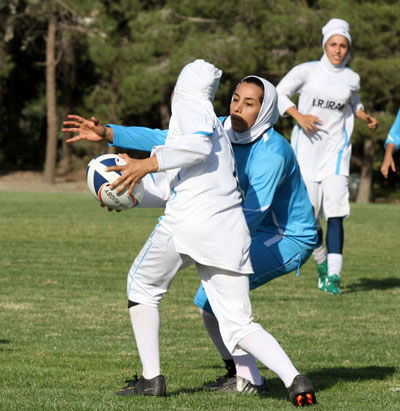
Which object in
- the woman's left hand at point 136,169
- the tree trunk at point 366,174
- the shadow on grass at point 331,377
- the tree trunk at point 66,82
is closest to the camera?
the woman's left hand at point 136,169

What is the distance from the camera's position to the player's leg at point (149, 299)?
5.61m

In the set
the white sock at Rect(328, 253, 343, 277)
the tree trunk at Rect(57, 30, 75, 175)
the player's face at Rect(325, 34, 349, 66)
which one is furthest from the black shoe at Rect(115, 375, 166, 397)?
the tree trunk at Rect(57, 30, 75, 175)

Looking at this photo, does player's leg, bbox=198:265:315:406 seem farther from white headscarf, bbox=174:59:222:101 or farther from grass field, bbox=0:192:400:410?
white headscarf, bbox=174:59:222:101

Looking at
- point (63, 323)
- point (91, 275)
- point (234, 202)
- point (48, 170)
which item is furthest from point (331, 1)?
point (234, 202)

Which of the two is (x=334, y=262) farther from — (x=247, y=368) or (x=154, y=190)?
(x=154, y=190)

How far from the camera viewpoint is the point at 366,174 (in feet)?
137

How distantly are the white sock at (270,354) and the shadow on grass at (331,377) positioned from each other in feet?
1.85

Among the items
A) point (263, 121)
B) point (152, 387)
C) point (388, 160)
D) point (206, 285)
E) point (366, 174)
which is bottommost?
point (366, 174)

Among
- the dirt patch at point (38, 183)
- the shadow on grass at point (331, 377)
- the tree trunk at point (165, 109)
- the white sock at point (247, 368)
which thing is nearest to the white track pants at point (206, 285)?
the white sock at point (247, 368)

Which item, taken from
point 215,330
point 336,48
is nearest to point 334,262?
point 336,48

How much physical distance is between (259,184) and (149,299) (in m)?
0.95

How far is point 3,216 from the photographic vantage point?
75.7 ft

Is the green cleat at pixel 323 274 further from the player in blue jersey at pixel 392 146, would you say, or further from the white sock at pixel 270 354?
the white sock at pixel 270 354

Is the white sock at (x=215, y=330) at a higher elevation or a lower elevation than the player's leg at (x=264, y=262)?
lower
